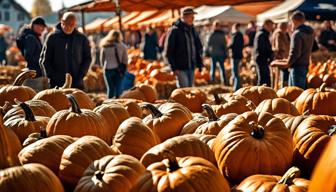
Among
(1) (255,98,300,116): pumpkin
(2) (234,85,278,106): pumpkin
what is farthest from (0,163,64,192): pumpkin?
(2) (234,85,278,106): pumpkin

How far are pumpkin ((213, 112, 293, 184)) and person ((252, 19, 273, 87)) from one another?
760cm

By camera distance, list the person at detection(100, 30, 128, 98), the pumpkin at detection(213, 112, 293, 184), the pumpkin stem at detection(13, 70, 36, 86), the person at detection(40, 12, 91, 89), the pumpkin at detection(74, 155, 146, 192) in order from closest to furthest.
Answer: the pumpkin at detection(74, 155, 146, 192) → the pumpkin at detection(213, 112, 293, 184) → the pumpkin stem at detection(13, 70, 36, 86) → the person at detection(40, 12, 91, 89) → the person at detection(100, 30, 128, 98)

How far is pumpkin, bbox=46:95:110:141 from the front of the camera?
2.94 m

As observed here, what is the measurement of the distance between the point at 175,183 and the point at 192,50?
6610mm

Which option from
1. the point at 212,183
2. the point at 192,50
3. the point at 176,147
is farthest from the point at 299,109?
the point at 192,50

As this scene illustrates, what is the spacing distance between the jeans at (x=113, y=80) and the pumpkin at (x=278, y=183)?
24.0ft

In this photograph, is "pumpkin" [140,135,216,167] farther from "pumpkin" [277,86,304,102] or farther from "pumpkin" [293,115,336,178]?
"pumpkin" [277,86,304,102]

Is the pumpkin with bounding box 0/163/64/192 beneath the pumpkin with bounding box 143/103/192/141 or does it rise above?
above

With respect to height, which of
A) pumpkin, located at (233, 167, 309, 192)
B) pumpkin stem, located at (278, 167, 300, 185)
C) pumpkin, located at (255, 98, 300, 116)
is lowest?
pumpkin, located at (255, 98, 300, 116)

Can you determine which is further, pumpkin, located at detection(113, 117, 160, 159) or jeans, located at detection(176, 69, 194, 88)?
jeans, located at detection(176, 69, 194, 88)

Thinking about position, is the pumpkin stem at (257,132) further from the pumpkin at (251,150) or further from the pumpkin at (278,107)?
the pumpkin at (278,107)

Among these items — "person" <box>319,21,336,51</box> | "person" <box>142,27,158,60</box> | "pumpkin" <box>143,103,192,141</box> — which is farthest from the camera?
"person" <box>142,27,158,60</box>

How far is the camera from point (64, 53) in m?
6.57

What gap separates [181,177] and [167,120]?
139cm
